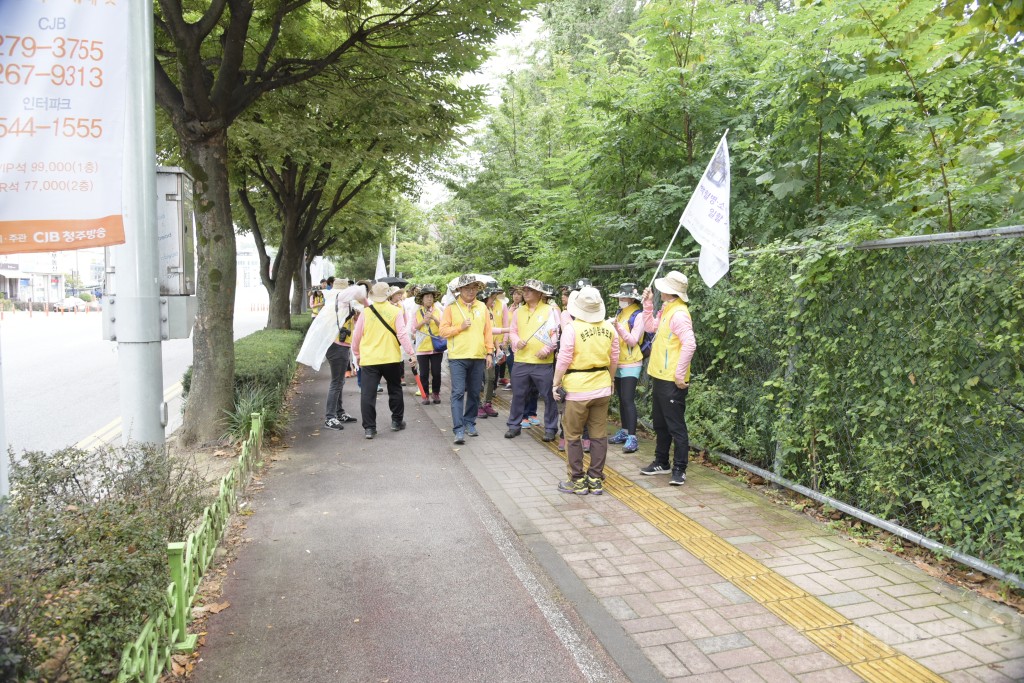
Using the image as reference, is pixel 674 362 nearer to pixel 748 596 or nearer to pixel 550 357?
pixel 550 357

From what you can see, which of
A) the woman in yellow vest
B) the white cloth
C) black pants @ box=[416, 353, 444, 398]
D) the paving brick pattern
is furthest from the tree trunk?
black pants @ box=[416, 353, 444, 398]

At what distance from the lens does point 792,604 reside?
4246 mm

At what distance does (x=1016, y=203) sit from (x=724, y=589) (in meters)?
3.19

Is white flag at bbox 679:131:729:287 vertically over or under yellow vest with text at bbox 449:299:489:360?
over

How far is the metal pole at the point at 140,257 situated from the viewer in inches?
157

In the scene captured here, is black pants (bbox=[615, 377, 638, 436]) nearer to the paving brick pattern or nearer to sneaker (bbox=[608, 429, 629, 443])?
sneaker (bbox=[608, 429, 629, 443])

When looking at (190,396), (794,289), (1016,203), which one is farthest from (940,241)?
(190,396)

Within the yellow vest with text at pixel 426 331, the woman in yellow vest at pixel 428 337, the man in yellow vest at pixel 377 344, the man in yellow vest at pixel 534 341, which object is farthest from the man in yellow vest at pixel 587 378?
the yellow vest with text at pixel 426 331

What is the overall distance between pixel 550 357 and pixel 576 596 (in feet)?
13.6

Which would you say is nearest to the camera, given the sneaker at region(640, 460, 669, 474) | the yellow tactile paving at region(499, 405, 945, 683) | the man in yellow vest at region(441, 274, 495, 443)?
the yellow tactile paving at region(499, 405, 945, 683)

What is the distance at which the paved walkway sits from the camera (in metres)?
3.62

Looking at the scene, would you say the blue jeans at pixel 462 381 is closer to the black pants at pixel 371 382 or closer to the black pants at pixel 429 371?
the black pants at pixel 371 382

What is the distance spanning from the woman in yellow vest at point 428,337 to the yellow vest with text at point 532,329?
2175mm

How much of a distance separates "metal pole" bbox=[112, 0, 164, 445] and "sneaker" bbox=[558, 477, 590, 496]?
11.8 feet
